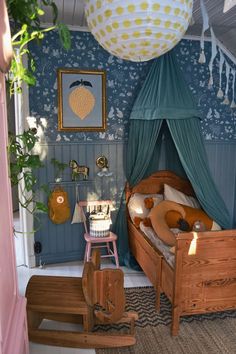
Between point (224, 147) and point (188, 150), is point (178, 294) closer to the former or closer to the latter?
point (188, 150)

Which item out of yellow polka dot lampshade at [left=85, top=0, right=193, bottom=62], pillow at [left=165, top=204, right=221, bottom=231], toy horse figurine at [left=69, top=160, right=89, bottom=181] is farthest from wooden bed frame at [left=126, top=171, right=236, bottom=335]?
toy horse figurine at [left=69, top=160, right=89, bottom=181]

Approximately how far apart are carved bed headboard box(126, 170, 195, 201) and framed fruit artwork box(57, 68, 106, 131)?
0.86m

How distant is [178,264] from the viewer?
234cm

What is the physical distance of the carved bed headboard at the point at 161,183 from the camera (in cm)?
382

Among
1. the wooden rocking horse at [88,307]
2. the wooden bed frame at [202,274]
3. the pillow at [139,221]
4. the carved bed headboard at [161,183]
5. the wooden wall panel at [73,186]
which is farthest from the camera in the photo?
the carved bed headboard at [161,183]

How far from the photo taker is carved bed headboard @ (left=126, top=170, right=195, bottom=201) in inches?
150

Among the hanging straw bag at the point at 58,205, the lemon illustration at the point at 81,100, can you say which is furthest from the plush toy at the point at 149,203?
the lemon illustration at the point at 81,100

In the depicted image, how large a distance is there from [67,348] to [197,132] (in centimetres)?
238

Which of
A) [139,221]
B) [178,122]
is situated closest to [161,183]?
[139,221]

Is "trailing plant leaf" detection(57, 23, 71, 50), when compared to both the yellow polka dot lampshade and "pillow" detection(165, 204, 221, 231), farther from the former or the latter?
"pillow" detection(165, 204, 221, 231)

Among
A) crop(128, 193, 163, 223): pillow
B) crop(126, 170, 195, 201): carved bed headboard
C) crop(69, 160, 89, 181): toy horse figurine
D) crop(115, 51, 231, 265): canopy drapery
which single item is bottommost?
crop(128, 193, 163, 223): pillow

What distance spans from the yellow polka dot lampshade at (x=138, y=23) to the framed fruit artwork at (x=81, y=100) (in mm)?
2240

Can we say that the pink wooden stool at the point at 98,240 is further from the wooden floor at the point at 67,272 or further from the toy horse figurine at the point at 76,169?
the toy horse figurine at the point at 76,169

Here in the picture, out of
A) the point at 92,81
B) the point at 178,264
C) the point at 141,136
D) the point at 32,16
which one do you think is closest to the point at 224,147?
the point at 141,136
